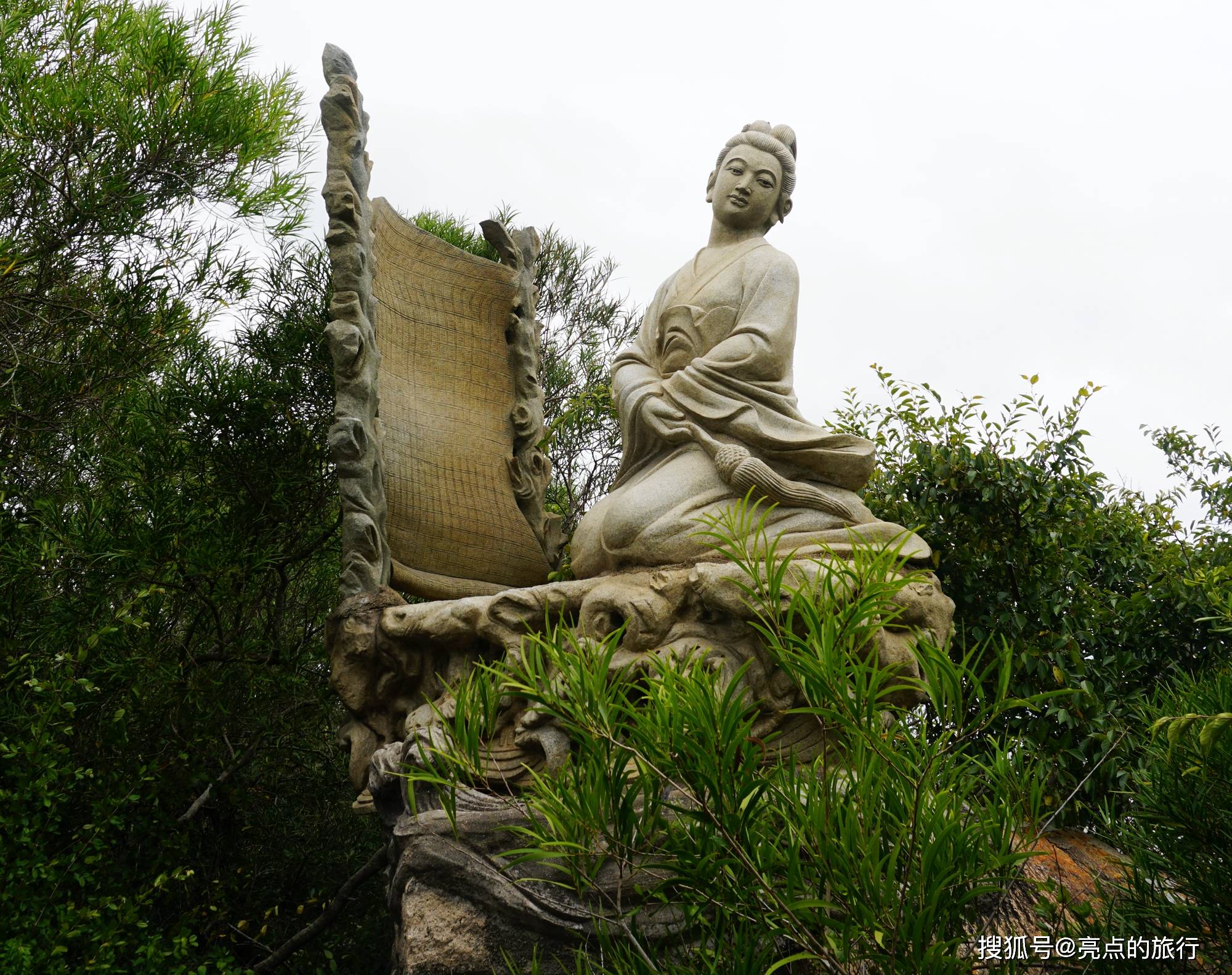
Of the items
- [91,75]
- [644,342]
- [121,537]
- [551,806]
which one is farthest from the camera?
[91,75]

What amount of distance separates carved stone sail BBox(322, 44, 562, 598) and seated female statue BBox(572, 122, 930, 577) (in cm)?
82

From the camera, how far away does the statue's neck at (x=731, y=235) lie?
5273 millimetres

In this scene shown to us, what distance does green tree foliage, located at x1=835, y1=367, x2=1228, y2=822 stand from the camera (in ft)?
18.9

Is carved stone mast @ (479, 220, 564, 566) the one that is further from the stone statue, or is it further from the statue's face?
the statue's face

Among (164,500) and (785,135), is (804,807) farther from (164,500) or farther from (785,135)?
(164,500)

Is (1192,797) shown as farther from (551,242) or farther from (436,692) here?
(551,242)

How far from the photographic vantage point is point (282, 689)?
6355 millimetres

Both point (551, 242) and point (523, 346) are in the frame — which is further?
point (551, 242)

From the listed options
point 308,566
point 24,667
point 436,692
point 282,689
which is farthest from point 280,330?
point 436,692

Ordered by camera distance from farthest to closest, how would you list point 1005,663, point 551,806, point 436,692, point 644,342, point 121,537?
point 121,537, point 644,342, point 436,692, point 551,806, point 1005,663

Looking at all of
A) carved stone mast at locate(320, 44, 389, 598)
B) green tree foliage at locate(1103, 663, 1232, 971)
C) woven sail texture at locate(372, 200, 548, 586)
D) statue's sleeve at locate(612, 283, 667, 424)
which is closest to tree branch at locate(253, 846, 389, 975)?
woven sail texture at locate(372, 200, 548, 586)

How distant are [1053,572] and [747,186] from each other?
2.43 m

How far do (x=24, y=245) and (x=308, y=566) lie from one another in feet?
6.63

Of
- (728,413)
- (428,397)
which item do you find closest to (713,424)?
(728,413)
